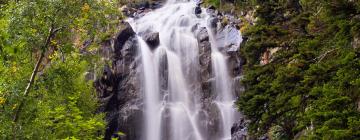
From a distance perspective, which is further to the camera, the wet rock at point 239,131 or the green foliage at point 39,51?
the wet rock at point 239,131

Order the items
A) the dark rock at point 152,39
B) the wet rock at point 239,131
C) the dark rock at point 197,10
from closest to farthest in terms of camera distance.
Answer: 1. the wet rock at point 239,131
2. the dark rock at point 152,39
3. the dark rock at point 197,10

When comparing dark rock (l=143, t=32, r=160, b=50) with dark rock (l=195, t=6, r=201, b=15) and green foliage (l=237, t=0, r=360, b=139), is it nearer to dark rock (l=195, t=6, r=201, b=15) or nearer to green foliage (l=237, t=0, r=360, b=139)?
dark rock (l=195, t=6, r=201, b=15)

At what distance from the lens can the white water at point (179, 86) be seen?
29078 millimetres

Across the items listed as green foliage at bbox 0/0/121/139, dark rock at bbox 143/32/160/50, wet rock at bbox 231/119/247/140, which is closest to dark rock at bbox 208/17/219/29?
dark rock at bbox 143/32/160/50

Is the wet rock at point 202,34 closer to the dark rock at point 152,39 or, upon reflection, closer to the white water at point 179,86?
the white water at point 179,86

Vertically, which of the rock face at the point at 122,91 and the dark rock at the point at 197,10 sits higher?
the dark rock at the point at 197,10

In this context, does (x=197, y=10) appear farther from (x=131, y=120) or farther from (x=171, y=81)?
(x=131, y=120)

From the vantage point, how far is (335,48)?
1217cm

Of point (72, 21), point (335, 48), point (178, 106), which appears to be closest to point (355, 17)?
point (335, 48)

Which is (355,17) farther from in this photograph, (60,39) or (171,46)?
(171,46)

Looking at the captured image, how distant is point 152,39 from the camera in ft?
113

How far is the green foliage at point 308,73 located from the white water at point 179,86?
425 inches

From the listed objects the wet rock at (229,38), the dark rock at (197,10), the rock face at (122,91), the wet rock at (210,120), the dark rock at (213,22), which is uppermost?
the dark rock at (197,10)

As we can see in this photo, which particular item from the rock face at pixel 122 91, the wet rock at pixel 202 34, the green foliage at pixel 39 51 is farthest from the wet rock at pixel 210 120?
the green foliage at pixel 39 51
